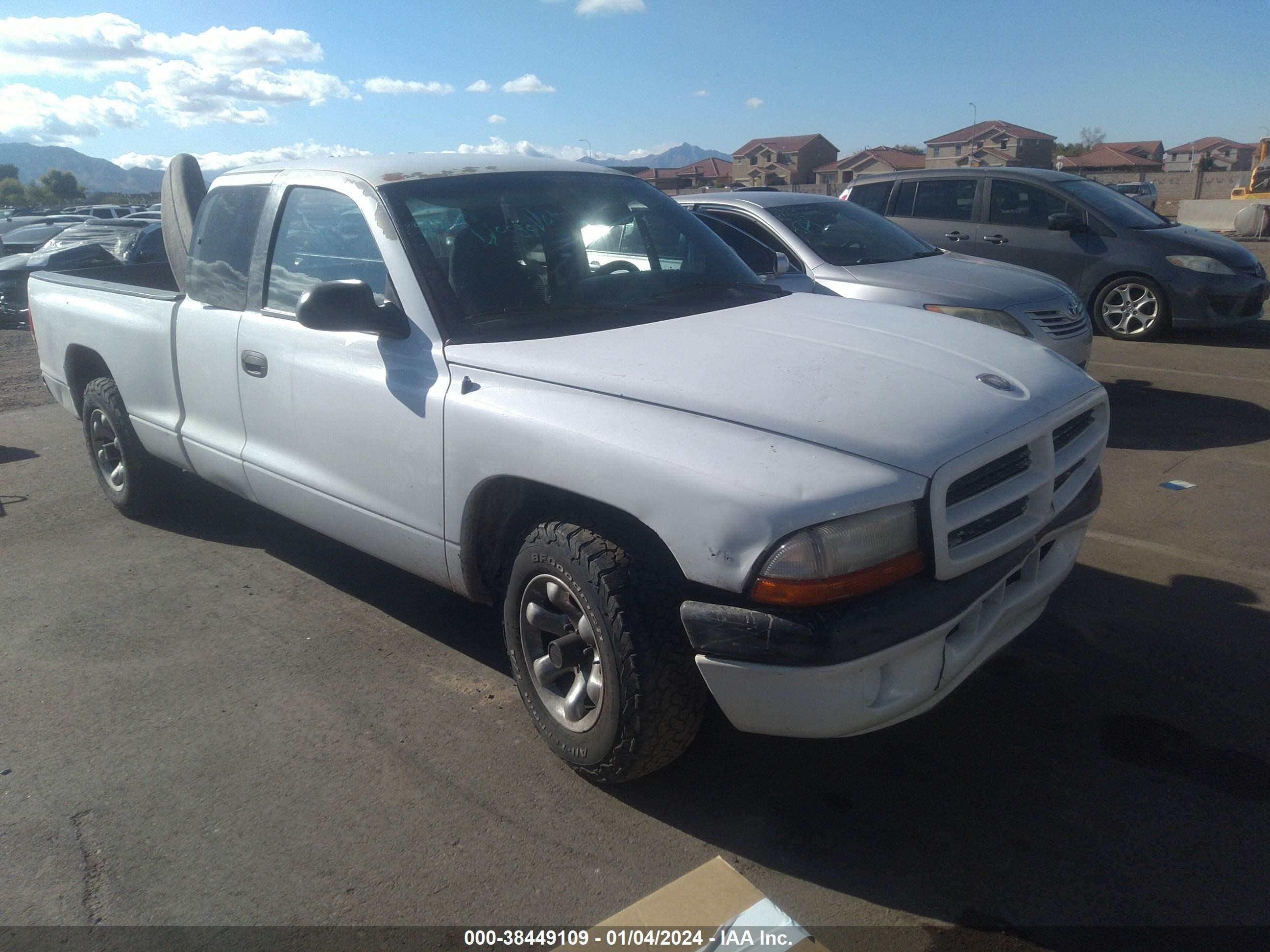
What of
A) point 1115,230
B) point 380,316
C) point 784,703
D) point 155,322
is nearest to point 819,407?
point 784,703

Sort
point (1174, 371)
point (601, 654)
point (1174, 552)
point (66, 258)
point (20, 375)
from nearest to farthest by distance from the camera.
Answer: point (601, 654)
point (1174, 552)
point (1174, 371)
point (20, 375)
point (66, 258)

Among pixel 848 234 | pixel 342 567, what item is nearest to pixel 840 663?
pixel 342 567

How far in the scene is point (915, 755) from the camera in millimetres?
3031

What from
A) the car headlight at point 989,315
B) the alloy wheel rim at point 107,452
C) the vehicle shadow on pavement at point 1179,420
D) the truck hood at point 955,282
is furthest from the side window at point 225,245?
the vehicle shadow on pavement at point 1179,420

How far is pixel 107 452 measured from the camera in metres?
5.50

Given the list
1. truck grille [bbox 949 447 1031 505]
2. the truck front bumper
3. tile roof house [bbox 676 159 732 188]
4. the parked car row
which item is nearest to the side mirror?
the truck front bumper

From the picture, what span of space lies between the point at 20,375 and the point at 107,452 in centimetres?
640

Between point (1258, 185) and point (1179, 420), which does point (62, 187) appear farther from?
point (1179, 420)

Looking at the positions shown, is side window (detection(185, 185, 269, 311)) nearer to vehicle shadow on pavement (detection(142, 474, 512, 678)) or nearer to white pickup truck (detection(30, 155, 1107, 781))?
white pickup truck (detection(30, 155, 1107, 781))

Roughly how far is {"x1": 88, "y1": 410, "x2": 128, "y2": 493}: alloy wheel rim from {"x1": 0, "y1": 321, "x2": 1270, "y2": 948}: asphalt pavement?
0.91 m

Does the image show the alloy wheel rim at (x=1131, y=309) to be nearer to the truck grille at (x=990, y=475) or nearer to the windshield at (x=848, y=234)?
the windshield at (x=848, y=234)

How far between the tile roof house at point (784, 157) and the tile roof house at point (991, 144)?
8602 millimetres

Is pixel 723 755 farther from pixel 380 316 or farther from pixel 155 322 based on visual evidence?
pixel 155 322

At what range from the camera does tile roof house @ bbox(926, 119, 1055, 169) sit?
64.2 metres
